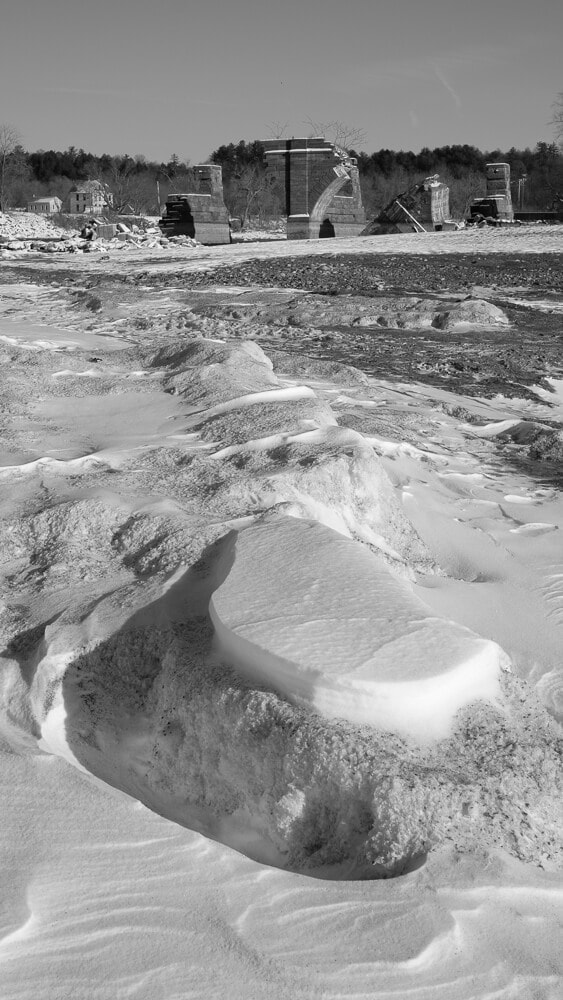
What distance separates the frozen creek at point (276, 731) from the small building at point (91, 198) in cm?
3537

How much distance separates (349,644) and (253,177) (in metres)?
33.8

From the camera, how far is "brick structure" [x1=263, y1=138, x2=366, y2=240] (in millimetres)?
21938

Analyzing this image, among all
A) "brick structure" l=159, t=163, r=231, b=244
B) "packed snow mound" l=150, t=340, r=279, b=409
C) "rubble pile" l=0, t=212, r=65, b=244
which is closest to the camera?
"packed snow mound" l=150, t=340, r=279, b=409

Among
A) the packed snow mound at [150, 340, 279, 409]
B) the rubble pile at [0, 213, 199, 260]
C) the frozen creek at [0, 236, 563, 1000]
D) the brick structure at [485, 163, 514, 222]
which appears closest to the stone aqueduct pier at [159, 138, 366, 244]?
the rubble pile at [0, 213, 199, 260]

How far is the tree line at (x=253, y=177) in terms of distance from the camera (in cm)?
3294

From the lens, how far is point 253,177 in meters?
32.8

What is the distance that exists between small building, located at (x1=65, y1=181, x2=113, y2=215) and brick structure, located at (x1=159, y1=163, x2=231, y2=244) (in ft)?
45.6

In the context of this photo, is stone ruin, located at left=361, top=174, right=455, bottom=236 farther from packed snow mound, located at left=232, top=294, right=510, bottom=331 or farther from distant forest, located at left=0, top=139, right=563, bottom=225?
packed snow mound, located at left=232, top=294, right=510, bottom=331

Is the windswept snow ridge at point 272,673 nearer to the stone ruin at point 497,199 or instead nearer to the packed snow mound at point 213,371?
the packed snow mound at point 213,371

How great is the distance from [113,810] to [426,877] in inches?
23.0

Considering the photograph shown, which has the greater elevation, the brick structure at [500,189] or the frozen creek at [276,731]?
the brick structure at [500,189]

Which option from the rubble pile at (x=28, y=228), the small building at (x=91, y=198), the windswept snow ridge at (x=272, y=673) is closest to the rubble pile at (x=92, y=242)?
the rubble pile at (x=28, y=228)

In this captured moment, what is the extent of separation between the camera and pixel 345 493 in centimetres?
277

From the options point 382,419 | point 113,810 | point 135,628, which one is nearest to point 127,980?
point 113,810
